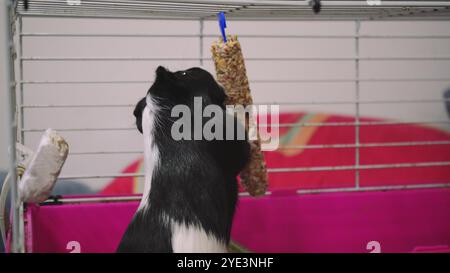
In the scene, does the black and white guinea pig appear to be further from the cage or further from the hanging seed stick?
the cage

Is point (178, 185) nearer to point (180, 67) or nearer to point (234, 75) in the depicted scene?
point (234, 75)

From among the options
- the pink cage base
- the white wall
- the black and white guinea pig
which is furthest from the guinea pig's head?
the white wall

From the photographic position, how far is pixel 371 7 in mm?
1175

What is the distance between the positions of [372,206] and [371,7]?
1.85ft

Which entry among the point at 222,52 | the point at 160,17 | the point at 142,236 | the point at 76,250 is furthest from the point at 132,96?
the point at 142,236

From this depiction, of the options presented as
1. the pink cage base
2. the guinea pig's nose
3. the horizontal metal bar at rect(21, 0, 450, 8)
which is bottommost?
the pink cage base

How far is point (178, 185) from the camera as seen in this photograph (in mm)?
968

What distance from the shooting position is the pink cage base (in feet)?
4.26

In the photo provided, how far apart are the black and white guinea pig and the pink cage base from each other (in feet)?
1.09

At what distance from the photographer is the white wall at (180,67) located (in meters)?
1.67

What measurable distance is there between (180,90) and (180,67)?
84 cm

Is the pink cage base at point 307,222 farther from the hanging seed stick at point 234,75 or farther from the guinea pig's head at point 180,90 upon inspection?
the guinea pig's head at point 180,90

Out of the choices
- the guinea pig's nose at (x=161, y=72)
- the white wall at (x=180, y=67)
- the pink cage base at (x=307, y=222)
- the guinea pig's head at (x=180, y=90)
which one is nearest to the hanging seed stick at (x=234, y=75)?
the guinea pig's head at (x=180, y=90)

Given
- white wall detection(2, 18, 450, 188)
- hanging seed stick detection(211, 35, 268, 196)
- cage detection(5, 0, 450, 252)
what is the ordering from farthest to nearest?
white wall detection(2, 18, 450, 188)
cage detection(5, 0, 450, 252)
hanging seed stick detection(211, 35, 268, 196)
